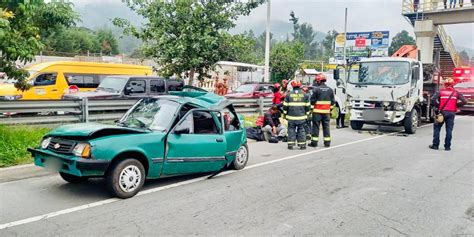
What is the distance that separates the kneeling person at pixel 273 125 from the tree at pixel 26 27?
555cm

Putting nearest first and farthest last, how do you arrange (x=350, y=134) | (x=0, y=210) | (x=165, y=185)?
(x=0, y=210) < (x=165, y=185) < (x=350, y=134)

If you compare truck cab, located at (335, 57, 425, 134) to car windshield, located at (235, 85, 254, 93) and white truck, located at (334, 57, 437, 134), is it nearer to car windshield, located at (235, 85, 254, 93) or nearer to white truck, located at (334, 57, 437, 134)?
white truck, located at (334, 57, 437, 134)

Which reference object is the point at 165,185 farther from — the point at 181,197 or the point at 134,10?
the point at 134,10

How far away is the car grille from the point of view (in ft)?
17.3

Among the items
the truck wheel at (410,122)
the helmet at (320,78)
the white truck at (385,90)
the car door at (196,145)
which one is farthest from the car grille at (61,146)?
the truck wheel at (410,122)

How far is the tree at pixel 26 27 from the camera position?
259 inches

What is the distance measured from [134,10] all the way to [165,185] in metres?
9.04

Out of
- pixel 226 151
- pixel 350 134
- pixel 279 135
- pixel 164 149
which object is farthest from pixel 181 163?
pixel 350 134

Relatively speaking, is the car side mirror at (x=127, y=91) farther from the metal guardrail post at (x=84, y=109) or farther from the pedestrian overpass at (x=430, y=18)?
the pedestrian overpass at (x=430, y=18)

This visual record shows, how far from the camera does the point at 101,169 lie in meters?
5.11

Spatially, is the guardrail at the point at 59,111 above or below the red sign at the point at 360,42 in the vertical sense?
below

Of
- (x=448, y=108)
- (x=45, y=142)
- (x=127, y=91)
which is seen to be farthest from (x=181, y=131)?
(x=127, y=91)

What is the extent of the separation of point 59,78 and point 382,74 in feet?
41.2

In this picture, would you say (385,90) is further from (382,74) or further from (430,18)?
(430,18)
